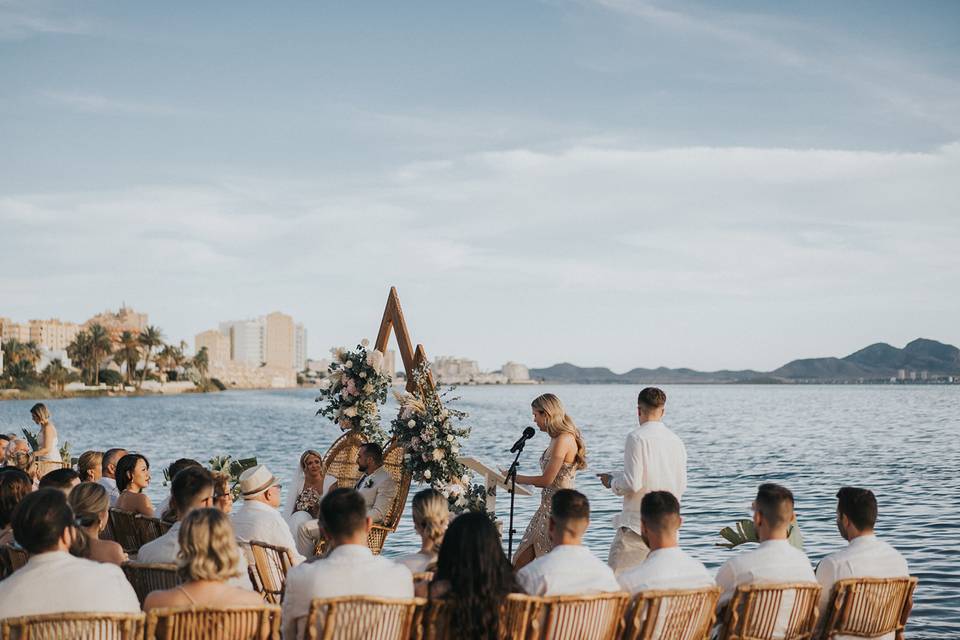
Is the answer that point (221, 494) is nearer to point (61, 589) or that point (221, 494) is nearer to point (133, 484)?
point (133, 484)

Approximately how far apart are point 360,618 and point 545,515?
337 centimetres

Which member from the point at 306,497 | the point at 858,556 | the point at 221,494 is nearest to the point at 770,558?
the point at 858,556

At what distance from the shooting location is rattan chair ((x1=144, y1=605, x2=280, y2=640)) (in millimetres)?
4180

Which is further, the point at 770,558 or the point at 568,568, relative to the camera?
the point at 770,558

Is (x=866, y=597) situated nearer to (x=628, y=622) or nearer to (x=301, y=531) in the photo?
(x=628, y=622)

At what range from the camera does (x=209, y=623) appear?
423cm

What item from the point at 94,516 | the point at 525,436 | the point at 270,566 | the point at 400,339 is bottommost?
the point at 270,566

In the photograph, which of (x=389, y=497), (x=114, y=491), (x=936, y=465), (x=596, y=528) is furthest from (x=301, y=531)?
(x=936, y=465)

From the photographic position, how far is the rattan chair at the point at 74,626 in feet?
13.1

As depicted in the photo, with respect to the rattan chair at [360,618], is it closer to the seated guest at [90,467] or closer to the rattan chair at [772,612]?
the rattan chair at [772,612]

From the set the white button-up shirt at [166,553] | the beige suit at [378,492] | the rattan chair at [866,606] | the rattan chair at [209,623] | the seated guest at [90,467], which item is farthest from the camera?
the beige suit at [378,492]

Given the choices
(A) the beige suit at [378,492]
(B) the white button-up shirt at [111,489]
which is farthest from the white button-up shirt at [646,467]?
(B) the white button-up shirt at [111,489]

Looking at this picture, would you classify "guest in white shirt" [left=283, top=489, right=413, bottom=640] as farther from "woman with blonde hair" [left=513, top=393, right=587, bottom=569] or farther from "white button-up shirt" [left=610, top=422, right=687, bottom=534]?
"woman with blonde hair" [left=513, top=393, right=587, bottom=569]

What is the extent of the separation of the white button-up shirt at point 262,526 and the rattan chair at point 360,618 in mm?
2485
